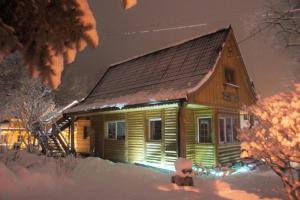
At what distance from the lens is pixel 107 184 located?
11.1 metres

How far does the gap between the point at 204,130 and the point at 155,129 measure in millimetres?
2529

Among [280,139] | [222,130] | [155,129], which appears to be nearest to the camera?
[280,139]

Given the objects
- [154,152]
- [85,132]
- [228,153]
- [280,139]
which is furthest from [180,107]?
[85,132]

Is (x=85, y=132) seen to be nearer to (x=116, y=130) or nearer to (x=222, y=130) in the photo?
(x=116, y=130)

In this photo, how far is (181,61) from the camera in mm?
17016

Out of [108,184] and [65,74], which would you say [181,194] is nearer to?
[108,184]

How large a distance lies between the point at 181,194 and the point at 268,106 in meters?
3.66

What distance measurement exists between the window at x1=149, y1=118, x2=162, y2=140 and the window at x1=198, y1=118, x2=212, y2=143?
2.03m

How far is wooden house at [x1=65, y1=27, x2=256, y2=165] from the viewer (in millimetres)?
14852

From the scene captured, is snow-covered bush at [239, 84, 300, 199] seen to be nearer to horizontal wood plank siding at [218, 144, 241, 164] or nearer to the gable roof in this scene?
the gable roof

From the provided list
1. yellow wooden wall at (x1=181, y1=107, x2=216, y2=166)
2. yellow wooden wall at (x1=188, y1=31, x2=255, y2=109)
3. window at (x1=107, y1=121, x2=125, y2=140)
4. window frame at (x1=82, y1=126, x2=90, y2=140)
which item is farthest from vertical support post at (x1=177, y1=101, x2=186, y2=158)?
window frame at (x1=82, y1=126, x2=90, y2=140)

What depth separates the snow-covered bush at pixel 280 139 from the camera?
8102 millimetres

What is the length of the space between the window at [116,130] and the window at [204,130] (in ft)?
15.5

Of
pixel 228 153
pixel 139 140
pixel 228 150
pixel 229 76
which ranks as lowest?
pixel 228 153
